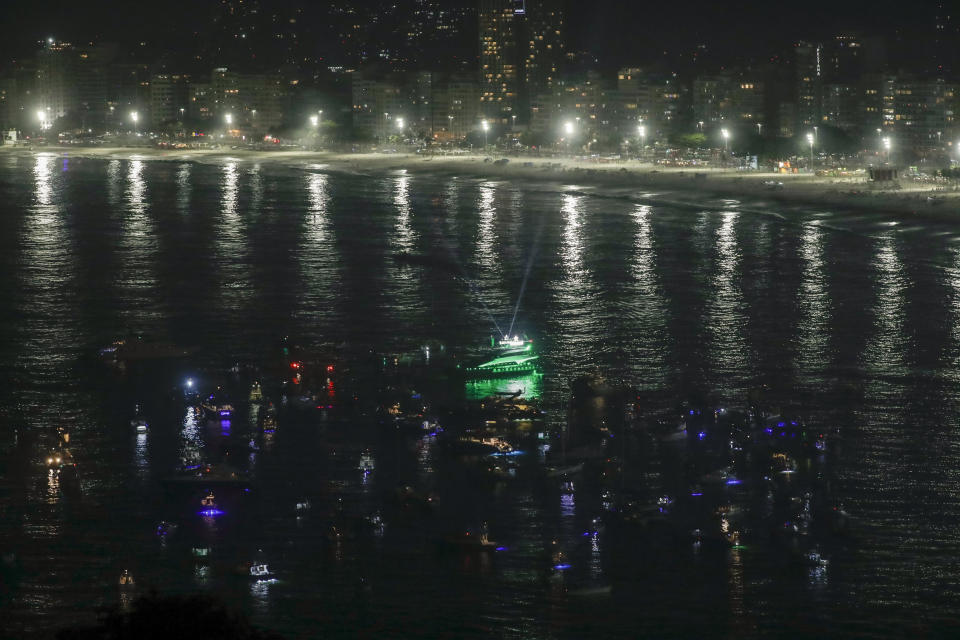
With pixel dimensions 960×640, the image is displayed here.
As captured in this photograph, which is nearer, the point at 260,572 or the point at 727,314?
the point at 260,572

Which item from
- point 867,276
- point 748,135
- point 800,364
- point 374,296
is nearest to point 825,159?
point 748,135

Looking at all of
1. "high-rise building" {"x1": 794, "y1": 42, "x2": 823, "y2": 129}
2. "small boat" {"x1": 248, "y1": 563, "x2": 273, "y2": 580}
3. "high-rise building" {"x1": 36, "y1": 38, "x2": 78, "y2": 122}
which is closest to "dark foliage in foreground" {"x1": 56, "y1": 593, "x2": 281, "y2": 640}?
"small boat" {"x1": 248, "y1": 563, "x2": 273, "y2": 580}

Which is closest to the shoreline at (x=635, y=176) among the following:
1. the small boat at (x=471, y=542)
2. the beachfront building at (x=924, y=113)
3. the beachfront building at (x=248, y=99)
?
the beachfront building at (x=924, y=113)

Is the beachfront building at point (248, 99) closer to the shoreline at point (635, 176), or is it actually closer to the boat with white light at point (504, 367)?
the shoreline at point (635, 176)

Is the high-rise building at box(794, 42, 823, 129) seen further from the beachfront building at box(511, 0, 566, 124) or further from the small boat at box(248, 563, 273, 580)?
the small boat at box(248, 563, 273, 580)

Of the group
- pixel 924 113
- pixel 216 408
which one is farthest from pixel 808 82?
pixel 216 408

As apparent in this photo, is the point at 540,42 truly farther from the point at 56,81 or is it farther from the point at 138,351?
the point at 138,351
